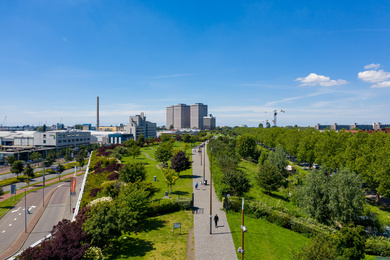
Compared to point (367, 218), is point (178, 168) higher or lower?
higher

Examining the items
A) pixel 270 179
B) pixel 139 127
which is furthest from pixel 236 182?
pixel 139 127

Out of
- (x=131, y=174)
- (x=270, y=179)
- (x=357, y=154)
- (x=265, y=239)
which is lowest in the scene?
(x=265, y=239)

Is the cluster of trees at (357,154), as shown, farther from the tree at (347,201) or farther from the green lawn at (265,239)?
the green lawn at (265,239)

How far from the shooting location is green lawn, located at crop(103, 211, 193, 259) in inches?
725

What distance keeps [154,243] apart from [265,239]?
1122 centimetres

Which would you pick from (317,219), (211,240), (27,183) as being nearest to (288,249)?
(211,240)

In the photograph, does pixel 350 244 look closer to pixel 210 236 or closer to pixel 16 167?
pixel 210 236

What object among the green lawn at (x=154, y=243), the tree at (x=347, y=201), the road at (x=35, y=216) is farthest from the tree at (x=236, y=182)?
the road at (x=35, y=216)

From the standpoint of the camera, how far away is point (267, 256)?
18.8 meters

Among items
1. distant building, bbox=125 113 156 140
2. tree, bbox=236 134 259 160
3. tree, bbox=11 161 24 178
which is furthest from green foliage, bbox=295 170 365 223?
distant building, bbox=125 113 156 140

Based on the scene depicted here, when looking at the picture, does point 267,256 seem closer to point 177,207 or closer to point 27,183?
point 177,207

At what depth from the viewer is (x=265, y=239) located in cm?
2167

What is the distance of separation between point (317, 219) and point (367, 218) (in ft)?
19.7

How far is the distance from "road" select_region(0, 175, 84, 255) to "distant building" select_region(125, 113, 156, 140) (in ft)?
325
